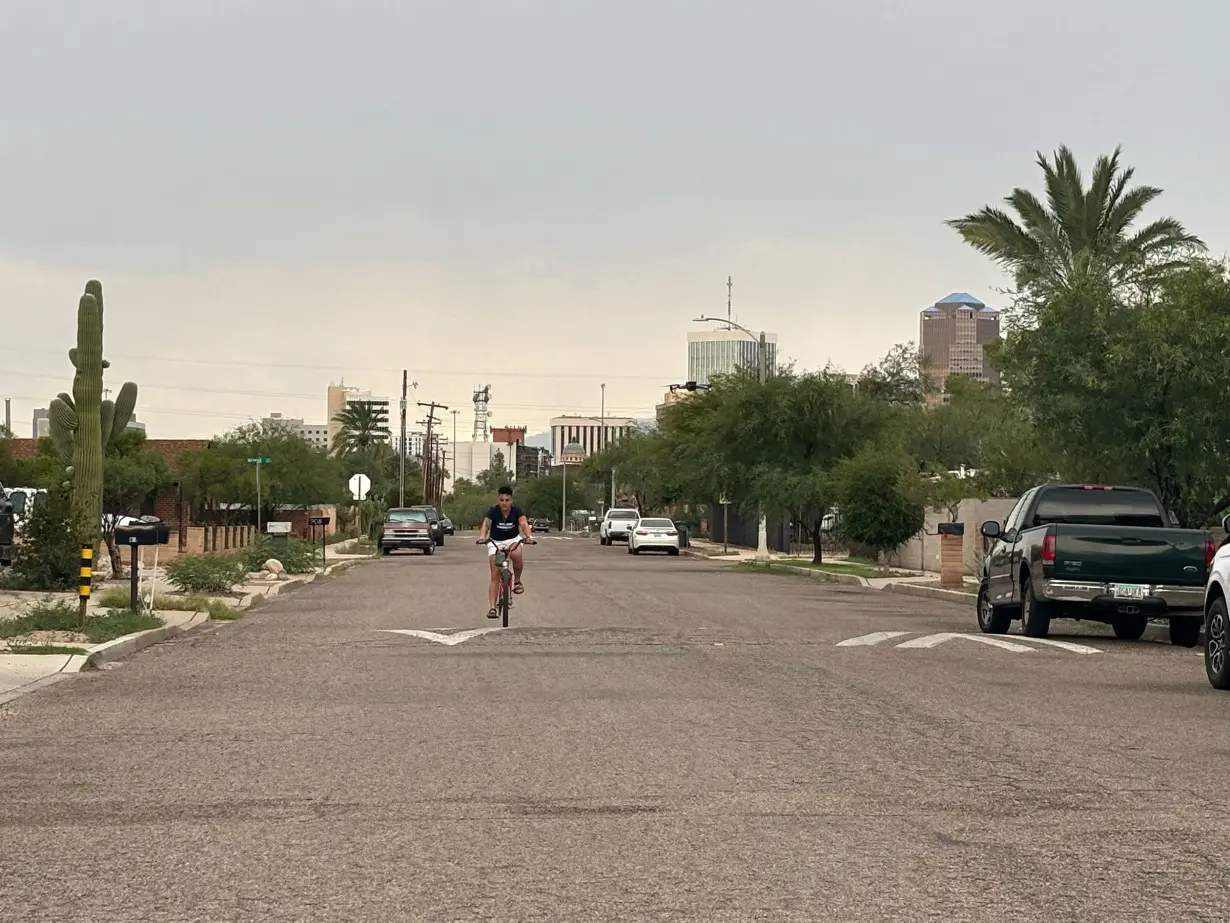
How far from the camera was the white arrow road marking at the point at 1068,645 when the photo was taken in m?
20.5

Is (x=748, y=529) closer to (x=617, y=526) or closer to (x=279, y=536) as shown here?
(x=617, y=526)

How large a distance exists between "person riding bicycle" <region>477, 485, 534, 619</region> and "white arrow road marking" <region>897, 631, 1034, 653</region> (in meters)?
5.47

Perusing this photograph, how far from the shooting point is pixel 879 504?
156ft

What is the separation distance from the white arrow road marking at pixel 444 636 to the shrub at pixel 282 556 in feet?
58.2

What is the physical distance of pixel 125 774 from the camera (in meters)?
10.4

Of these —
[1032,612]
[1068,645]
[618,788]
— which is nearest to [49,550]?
[1032,612]

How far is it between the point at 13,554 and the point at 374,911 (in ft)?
86.9

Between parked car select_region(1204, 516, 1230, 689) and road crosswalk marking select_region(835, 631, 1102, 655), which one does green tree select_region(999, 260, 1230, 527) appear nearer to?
road crosswalk marking select_region(835, 631, 1102, 655)

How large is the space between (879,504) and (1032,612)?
25.4m

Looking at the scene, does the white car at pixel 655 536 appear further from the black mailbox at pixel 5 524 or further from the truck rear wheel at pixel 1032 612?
the truck rear wheel at pixel 1032 612

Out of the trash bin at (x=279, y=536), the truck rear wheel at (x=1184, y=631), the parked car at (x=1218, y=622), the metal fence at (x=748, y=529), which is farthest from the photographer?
the metal fence at (x=748, y=529)

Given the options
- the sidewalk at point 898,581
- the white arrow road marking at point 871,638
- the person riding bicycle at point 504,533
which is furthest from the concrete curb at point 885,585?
the person riding bicycle at point 504,533

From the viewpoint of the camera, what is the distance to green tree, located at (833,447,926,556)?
4744cm

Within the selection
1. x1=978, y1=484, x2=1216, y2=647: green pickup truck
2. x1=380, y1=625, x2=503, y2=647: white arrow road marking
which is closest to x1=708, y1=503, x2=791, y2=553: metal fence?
x1=978, y1=484, x2=1216, y2=647: green pickup truck
